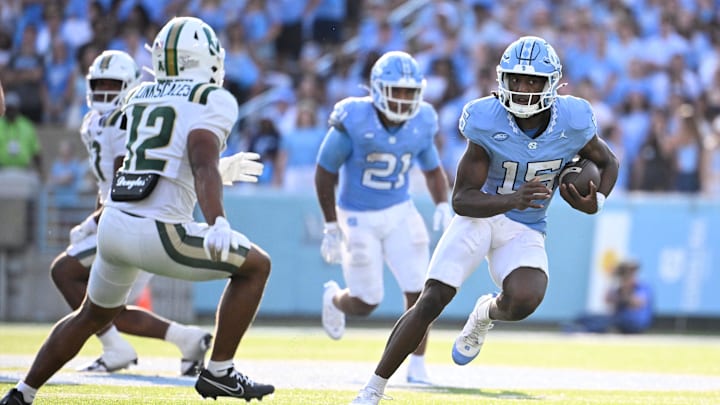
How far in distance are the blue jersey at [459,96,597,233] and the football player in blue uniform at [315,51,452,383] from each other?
208 cm

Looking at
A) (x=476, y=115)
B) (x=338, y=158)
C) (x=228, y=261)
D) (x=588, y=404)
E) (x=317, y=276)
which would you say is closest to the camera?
(x=228, y=261)

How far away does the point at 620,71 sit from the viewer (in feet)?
50.0

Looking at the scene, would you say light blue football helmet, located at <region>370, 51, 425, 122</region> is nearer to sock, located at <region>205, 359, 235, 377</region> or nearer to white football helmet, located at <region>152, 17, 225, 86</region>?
white football helmet, located at <region>152, 17, 225, 86</region>

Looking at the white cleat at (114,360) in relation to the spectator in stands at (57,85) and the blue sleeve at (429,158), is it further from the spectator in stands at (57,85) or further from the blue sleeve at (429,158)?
the spectator in stands at (57,85)

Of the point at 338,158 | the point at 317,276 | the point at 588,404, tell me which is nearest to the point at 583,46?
the point at 317,276

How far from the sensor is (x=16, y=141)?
13.3 meters

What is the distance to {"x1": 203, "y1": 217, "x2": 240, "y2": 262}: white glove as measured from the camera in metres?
5.18

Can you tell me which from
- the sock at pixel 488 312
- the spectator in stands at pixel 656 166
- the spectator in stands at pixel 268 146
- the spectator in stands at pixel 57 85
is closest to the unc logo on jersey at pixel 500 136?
the sock at pixel 488 312

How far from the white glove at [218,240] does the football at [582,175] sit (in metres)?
1.69

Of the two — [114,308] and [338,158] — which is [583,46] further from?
[114,308]

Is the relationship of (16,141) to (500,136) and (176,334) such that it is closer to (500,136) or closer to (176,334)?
(176,334)

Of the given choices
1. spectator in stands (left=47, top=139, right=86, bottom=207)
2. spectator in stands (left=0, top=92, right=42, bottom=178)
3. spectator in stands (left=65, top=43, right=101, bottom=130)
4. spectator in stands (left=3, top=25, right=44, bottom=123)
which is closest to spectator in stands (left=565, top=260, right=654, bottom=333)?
spectator in stands (left=47, top=139, right=86, bottom=207)

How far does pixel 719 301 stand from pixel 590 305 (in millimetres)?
1331

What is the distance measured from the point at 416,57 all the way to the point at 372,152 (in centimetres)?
716
